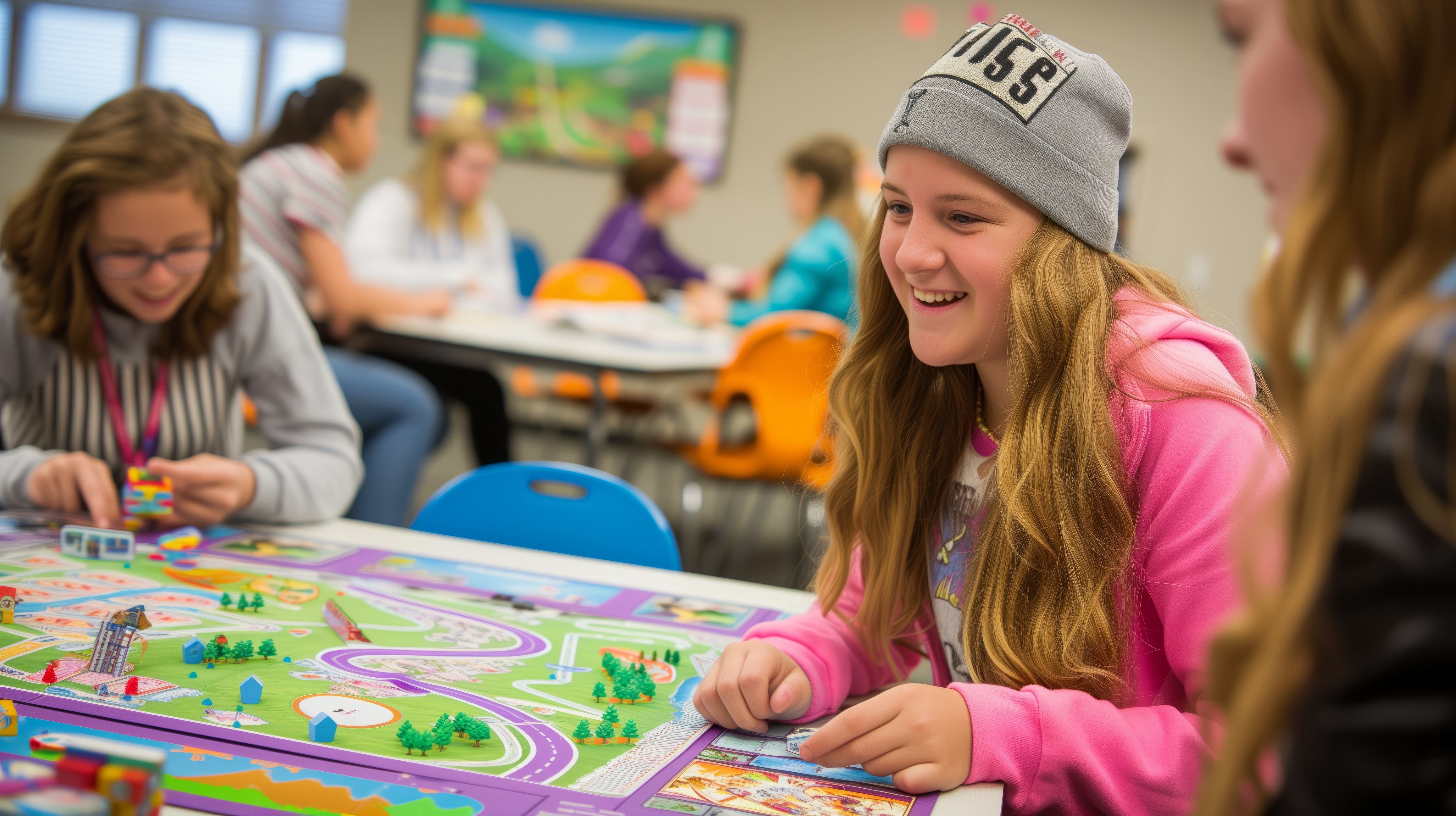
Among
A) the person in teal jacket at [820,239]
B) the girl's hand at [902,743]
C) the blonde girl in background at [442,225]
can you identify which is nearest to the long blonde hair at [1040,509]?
the girl's hand at [902,743]

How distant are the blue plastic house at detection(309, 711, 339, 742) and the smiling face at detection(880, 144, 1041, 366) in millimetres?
623

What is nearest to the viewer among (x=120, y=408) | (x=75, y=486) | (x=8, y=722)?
(x=8, y=722)

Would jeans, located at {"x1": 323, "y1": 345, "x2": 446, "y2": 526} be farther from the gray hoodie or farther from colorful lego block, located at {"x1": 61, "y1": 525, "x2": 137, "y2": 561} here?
colorful lego block, located at {"x1": 61, "y1": 525, "x2": 137, "y2": 561}

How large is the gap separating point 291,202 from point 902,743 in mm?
2341

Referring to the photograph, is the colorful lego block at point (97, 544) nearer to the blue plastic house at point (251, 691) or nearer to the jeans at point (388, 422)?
the blue plastic house at point (251, 691)

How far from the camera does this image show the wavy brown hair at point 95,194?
1.35m

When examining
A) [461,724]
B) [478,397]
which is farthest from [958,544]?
[478,397]

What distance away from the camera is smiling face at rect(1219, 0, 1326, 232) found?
1.57 feet

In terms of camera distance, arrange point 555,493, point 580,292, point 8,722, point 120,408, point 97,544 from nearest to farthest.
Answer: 1. point 8,722
2. point 97,544
3. point 120,408
4. point 555,493
5. point 580,292

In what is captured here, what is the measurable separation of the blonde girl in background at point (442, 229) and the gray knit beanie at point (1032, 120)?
109 inches

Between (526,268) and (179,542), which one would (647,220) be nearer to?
(526,268)

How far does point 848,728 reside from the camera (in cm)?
80

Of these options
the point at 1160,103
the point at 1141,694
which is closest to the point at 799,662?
the point at 1141,694

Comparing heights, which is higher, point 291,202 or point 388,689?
point 291,202
